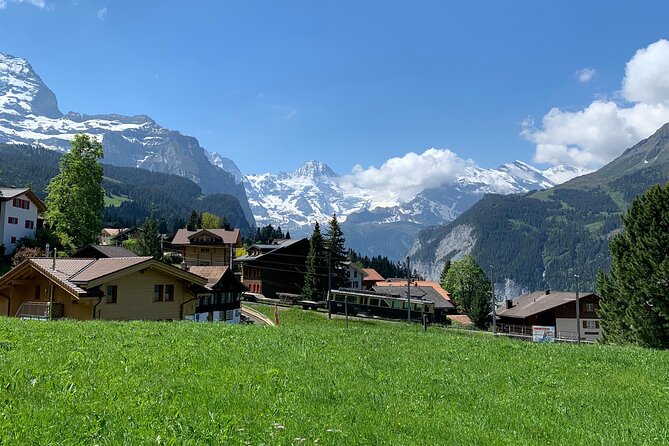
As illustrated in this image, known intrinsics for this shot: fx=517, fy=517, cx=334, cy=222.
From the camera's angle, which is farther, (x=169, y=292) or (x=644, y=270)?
(x=644, y=270)

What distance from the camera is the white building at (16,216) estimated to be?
68625 mm

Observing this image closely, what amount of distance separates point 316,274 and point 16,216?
42.5 m

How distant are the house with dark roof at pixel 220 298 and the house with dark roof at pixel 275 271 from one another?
27.9 m

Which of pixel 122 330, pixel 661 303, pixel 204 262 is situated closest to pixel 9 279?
pixel 122 330

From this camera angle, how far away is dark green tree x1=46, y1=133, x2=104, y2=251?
64.4m

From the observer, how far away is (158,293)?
38.9 m

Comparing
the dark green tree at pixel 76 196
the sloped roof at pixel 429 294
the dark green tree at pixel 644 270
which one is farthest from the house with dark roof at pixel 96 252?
the dark green tree at pixel 644 270

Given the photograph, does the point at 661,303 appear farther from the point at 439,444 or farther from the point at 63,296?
the point at 63,296

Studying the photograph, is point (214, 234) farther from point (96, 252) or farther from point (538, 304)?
point (538, 304)

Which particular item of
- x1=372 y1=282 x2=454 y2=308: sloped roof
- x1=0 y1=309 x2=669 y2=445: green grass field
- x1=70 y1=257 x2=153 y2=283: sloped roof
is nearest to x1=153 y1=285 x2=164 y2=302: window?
x1=70 y1=257 x2=153 y2=283: sloped roof

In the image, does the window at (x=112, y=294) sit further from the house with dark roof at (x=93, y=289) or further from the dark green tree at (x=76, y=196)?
the dark green tree at (x=76, y=196)

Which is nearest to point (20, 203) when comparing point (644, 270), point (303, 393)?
point (303, 393)

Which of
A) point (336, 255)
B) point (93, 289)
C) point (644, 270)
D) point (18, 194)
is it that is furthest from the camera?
point (336, 255)

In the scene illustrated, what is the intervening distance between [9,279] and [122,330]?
75.2ft
